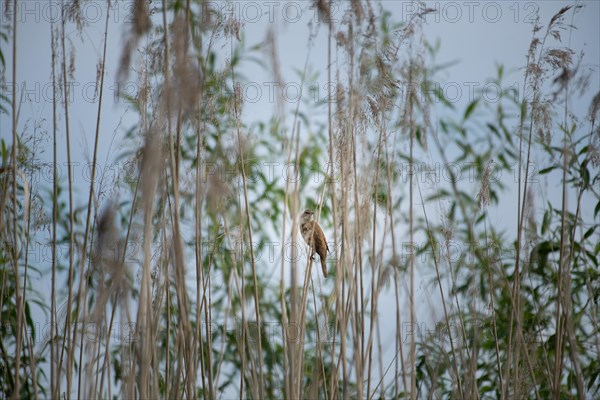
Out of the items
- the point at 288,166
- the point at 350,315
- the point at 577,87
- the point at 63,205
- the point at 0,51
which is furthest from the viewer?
the point at 63,205

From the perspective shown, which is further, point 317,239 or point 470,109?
point 470,109

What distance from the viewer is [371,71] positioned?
2025mm

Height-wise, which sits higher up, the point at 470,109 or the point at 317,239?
the point at 470,109

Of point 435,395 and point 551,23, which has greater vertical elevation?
point 551,23

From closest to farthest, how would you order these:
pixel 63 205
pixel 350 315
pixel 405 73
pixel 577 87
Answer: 1. pixel 350 315
2. pixel 405 73
3. pixel 577 87
4. pixel 63 205

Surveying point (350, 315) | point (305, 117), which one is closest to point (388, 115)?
point (350, 315)

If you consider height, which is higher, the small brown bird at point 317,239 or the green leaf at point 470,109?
the green leaf at point 470,109

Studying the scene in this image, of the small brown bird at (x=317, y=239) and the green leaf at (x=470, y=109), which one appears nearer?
the small brown bird at (x=317, y=239)

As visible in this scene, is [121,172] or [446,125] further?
[446,125]

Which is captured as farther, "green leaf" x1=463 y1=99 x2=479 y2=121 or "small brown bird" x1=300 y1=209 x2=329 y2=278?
"green leaf" x1=463 y1=99 x2=479 y2=121

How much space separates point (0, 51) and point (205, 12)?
6.16ft

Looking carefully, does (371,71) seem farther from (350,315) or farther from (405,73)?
(350,315)

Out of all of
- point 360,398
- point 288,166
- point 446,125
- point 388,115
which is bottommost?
point 360,398

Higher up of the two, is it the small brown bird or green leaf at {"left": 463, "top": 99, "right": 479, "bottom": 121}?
green leaf at {"left": 463, "top": 99, "right": 479, "bottom": 121}
